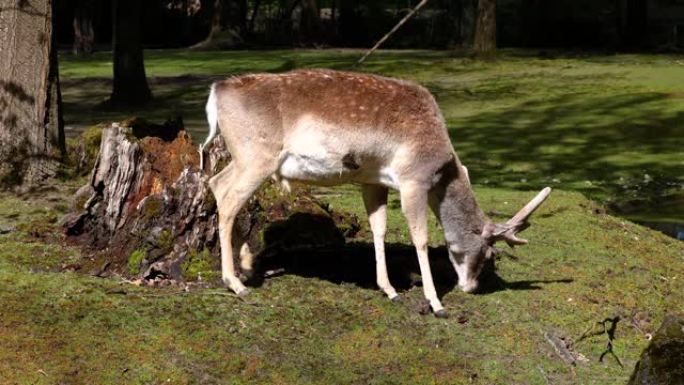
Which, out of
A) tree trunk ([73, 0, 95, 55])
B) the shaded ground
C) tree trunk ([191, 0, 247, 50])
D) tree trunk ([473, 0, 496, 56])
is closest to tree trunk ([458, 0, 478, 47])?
tree trunk ([473, 0, 496, 56])

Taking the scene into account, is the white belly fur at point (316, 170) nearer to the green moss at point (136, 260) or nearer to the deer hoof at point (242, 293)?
the deer hoof at point (242, 293)

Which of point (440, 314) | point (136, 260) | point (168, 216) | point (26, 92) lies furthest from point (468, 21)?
point (440, 314)

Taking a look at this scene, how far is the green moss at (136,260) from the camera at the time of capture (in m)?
8.73

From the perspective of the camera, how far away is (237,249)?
8.88m

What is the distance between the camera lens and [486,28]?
28.1m

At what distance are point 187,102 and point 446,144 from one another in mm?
15603

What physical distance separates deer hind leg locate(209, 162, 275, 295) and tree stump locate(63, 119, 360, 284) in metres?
0.38

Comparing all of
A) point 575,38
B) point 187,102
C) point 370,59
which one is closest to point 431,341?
point 187,102

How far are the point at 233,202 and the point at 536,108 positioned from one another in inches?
536

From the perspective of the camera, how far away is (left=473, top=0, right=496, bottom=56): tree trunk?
1086 inches

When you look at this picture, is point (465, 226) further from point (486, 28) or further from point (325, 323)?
point (486, 28)

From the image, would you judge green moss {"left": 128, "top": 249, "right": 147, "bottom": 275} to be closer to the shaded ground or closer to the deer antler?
the shaded ground

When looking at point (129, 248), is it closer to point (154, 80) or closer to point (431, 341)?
point (431, 341)

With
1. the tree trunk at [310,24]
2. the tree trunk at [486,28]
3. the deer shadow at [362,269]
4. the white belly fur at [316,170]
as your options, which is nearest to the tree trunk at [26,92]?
the deer shadow at [362,269]
